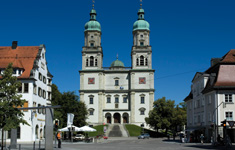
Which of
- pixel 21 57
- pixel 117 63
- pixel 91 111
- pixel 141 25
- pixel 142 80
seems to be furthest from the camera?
pixel 117 63

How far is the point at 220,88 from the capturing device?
4928 centimetres

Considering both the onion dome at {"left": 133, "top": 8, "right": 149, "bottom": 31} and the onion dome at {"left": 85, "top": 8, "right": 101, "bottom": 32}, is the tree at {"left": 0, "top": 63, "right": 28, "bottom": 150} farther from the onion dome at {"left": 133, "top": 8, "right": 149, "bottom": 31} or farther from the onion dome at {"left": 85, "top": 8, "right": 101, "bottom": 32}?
the onion dome at {"left": 133, "top": 8, "right": 149, "bottom": 31}

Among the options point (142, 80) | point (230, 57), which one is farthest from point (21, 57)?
point (142, 80)

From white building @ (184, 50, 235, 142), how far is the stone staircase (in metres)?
29.6

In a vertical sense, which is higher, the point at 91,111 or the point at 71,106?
the point at 71,106

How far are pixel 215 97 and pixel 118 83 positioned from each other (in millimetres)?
61249

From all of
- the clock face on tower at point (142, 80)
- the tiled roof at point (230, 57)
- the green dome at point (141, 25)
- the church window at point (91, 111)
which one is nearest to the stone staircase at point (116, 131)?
the church window at point (91, 111)

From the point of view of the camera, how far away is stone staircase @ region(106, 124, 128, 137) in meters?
86.4

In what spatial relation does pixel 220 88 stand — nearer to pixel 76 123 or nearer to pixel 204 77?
pixel 204 77

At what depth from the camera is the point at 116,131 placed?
299 ft

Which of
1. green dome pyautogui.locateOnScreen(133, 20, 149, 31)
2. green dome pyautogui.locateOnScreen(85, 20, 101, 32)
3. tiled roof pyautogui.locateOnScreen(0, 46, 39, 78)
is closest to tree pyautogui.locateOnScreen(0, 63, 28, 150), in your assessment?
tiled roof pyautogui.locateOnScreen(0, 46, 39, 78)

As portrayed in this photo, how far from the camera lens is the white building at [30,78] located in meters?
54.9

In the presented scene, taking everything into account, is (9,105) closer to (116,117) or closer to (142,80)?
(142,80)

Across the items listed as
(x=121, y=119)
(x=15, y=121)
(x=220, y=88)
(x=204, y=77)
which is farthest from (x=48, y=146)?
(x=121, y=119)
